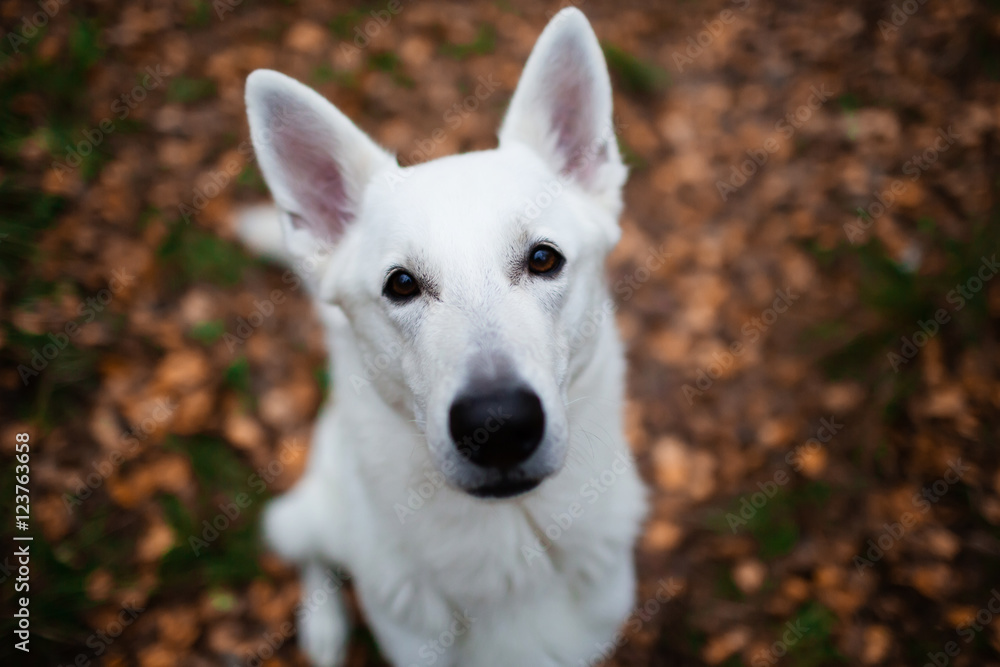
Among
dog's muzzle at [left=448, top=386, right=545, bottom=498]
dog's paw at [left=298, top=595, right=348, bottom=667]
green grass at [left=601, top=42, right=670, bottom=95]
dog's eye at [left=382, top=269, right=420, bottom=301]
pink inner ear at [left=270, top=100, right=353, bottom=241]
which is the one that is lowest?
dog's paw at [left=298, top=595, right=348, bottom=667]

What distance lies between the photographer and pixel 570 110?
2.20 metres

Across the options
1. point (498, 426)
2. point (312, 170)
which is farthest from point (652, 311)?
point (498, 426)

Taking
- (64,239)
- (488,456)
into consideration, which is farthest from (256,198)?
(488,456)

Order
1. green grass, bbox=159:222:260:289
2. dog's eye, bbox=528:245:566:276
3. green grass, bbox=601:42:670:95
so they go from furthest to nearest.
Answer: green grass, bbox=601:42:670:95, green grass, bbox=159:222:260:289, dog's eye, bbox=528:245:566:276

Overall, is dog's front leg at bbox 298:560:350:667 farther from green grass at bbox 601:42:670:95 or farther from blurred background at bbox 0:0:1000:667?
green grass at bbox 601:42:670:95

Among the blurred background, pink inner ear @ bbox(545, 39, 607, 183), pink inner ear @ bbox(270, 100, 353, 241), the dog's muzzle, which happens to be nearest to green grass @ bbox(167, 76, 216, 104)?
the blurred background

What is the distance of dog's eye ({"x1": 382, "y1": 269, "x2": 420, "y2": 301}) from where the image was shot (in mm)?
1904

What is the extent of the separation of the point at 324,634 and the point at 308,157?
2480mm

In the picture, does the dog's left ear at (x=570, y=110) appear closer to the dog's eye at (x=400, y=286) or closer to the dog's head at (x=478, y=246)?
the dog's head at (x=478, y=246)

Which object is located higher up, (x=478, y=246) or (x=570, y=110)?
(x=570, y=110)

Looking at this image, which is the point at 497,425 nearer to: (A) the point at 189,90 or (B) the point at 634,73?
(B) the point at 634,73

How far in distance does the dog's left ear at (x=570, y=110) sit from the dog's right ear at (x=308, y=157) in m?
0.56

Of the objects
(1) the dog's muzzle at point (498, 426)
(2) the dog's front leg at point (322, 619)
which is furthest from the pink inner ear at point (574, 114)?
(2) the dog's front leg at point (322, 619)

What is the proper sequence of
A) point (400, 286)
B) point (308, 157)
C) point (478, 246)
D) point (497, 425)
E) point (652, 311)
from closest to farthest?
point (497, 425) < point (478, 246) < point (400, 286) < point (308, 157) < point (652, 311)
